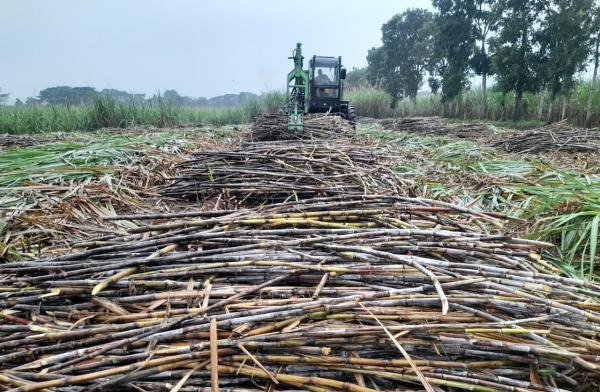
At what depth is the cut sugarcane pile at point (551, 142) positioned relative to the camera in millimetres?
6820

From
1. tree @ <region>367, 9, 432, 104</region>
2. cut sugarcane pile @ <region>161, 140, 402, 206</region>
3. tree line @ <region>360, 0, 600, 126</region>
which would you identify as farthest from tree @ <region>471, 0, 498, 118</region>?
cut sugarcane pile @ <region>161, 140, 402, 206</region>

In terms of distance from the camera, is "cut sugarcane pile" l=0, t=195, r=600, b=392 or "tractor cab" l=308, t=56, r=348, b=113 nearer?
"cut sugarcane pile" l=0, t=195, r=600, b=392

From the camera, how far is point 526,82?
1584cm

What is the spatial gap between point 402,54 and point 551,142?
30.2 m

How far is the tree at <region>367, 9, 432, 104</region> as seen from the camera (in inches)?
1239

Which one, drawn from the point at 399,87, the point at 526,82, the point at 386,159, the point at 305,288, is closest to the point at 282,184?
the point at 305,288

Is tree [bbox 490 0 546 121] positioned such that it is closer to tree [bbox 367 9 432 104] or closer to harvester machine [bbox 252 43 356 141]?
harvester machine [bbox 252 43 356 141]

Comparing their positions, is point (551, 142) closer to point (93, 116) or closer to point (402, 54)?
point (93, 116)

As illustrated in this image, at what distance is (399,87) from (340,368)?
3365 centimetres

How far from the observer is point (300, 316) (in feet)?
4.54

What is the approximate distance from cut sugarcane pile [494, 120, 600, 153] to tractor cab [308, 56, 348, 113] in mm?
5272

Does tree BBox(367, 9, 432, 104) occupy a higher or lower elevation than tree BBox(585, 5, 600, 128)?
higher

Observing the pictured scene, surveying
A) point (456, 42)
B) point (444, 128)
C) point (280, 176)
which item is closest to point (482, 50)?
point (456, 42)

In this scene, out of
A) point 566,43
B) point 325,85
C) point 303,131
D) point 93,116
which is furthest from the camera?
point 566,43
